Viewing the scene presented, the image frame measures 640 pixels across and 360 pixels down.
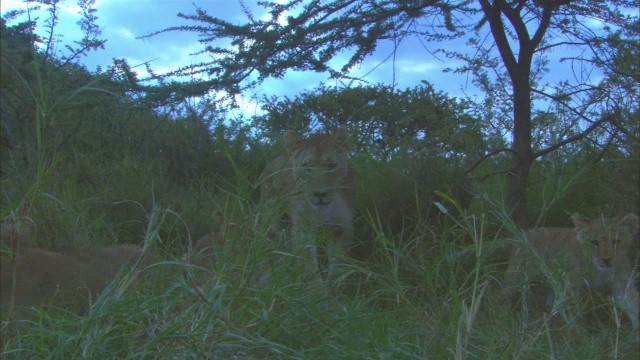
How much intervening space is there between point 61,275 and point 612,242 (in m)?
3.67

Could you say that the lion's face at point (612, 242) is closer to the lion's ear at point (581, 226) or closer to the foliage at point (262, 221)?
the lion's ear at point (581, 226)

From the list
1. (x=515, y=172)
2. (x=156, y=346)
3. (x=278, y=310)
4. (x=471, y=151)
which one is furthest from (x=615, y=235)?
(x=156, y=346)

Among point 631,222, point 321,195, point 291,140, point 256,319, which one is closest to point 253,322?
point 256,319

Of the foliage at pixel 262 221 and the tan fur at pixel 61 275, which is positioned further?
the tan fur at pixel 61 275

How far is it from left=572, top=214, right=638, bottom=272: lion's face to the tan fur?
120 inches

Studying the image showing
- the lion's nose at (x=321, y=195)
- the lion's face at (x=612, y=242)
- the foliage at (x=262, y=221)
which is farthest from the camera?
the lion's nose at (x=321, y=195)

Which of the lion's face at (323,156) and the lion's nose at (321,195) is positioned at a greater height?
the lion's face at (323,156)

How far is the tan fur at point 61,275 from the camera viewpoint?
4.77 meters

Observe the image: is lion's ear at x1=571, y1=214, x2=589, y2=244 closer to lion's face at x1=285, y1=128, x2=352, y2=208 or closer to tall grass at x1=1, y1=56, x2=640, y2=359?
tall grass at x1=1, y1=56, x2=640, y2=359

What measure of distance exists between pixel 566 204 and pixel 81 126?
16.9ft

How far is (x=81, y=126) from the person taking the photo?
9164mm

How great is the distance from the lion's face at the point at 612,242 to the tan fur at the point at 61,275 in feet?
10.0

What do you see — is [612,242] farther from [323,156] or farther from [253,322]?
[253,322]

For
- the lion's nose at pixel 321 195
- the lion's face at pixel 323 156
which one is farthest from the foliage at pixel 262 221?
the lion's nose at pixel 321 195
